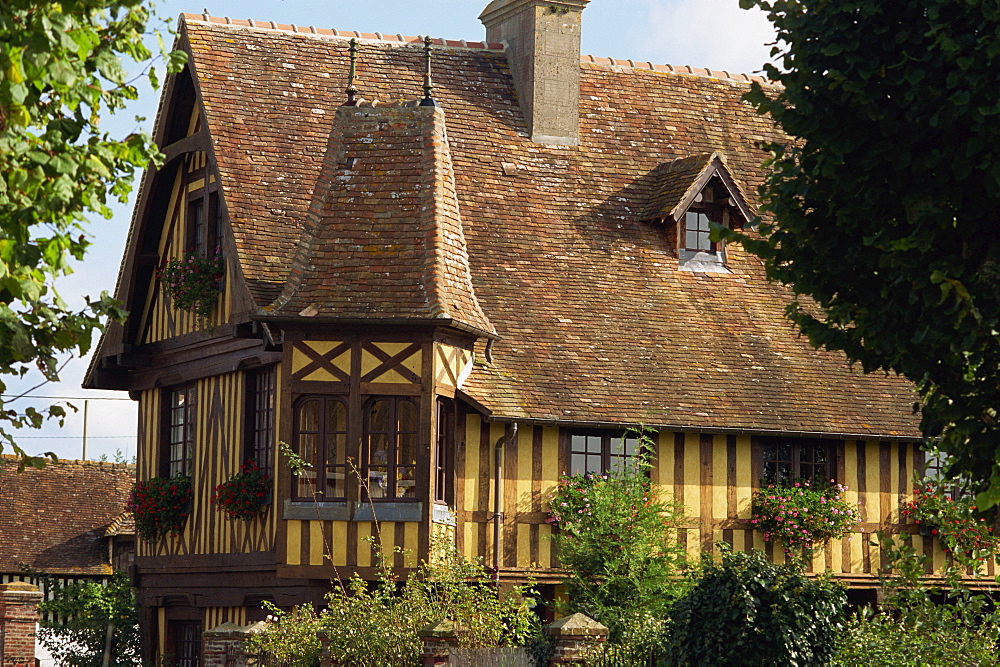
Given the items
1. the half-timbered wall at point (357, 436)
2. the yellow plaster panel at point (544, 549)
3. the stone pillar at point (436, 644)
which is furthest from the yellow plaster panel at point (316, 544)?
the stone pillar at point (436, 644)

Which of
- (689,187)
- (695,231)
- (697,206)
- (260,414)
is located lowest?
(260,414)

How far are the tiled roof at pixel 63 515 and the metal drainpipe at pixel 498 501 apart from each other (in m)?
19.3

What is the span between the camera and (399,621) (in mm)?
15008

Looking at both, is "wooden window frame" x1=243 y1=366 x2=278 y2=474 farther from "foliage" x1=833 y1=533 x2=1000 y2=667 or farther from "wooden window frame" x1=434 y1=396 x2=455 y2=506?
"foliage" x1=833 y1=533 x2=1000 y2=667

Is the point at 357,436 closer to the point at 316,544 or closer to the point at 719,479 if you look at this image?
the point at 316,544

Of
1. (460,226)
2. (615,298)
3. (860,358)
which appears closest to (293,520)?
(460,226)

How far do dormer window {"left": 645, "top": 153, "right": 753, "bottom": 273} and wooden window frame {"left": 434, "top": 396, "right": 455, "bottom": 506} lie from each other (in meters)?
4.80

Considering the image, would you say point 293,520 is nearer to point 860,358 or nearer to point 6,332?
point 860,358

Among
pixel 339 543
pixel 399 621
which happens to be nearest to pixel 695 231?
pixel 339 543

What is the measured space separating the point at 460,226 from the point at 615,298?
2.89m

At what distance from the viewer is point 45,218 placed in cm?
729

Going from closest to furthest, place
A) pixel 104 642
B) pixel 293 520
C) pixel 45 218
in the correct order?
pixel 45 218 < pixel 293 520 < pixel 104 642

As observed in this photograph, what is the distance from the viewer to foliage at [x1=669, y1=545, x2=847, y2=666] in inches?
490

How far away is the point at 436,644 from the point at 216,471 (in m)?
6.71
